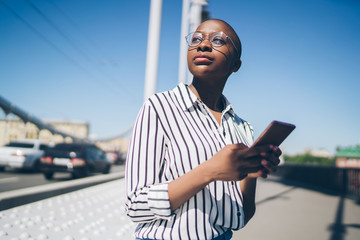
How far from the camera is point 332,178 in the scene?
1263cm

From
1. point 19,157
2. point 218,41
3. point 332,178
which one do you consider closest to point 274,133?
point 218,41

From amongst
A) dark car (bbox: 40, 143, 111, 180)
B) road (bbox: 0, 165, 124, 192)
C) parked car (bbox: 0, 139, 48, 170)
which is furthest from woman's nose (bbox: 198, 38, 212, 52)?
parked car (bbox: 0, 139, 48, 170)

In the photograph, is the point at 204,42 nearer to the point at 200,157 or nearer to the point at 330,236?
the point at 200,157

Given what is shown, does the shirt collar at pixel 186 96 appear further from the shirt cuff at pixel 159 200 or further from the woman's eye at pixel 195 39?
the shirt cuff at pixel 159 200

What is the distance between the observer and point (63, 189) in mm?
6531

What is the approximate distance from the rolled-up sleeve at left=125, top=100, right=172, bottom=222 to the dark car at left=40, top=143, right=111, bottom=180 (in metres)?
10.9

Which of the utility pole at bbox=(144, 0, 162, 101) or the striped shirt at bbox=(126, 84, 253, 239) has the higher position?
the utility pole at bbox=(144, 0, 162, 101)

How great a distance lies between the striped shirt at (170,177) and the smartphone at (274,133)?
0.87 ft

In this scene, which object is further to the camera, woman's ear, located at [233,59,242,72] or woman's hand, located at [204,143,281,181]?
woman's ear, located at [233,59,242,72]

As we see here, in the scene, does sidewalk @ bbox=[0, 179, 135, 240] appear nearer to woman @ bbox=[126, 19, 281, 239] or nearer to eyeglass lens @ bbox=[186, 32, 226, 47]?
woman @ bbox=[126, 19, 281, 239]

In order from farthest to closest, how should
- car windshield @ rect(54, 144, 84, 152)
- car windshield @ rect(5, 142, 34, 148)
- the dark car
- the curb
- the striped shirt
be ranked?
car windshield @ rect(5, 142, 34, 148), car windshield @ rect(54, 144, 84, 152), the dark car, the curb, the striped shirt

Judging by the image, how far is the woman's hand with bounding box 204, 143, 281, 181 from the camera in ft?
2.77

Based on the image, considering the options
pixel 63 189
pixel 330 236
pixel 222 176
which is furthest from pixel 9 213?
pixel 330 236

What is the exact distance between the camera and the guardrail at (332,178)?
1085 cm
